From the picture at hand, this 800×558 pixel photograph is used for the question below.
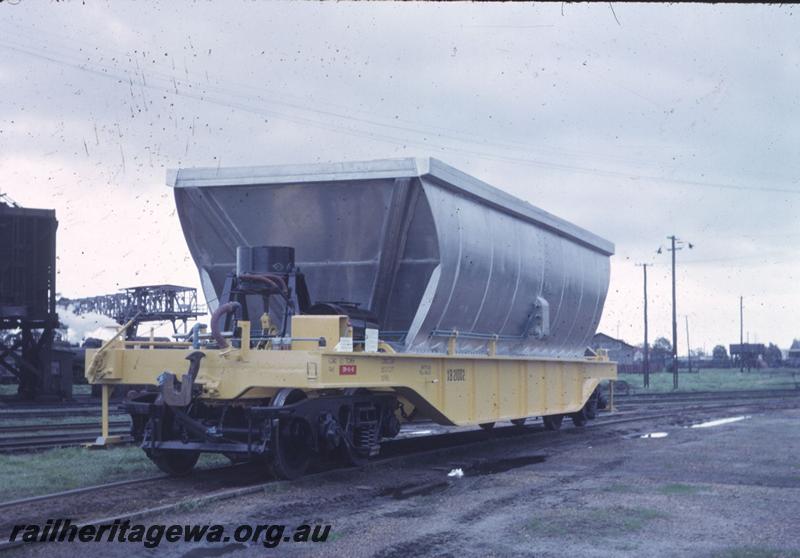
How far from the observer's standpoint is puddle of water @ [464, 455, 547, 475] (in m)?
10.9

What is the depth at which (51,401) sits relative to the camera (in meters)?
28.3

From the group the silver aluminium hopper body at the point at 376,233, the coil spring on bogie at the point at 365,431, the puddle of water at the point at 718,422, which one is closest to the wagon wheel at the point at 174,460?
the coil spring on bogie at the point at 365,431

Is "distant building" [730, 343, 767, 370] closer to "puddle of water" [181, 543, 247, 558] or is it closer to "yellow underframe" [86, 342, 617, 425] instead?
"yellow underframe" [86, 342, 617, 425]

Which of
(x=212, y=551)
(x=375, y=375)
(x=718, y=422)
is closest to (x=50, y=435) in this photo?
(x=375, y=375)

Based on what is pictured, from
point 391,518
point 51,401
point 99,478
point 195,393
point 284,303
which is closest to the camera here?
point 391,518

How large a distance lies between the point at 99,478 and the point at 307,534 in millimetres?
3827

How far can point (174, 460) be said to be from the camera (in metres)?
9.90

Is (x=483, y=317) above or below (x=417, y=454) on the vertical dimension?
above

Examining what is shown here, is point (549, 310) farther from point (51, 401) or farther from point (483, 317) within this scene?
point (51, 401)

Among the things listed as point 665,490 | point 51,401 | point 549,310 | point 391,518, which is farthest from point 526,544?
point 51,401

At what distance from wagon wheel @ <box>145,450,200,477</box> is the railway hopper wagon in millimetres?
19

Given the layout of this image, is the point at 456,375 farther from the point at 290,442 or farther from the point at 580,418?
the point at 580,418

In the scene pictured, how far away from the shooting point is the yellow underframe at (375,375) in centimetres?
905

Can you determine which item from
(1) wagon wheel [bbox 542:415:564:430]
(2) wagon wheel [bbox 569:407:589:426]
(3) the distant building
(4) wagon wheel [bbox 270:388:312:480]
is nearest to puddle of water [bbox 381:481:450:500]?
(4) wagon wheel [bbox 270:388:312:480]
